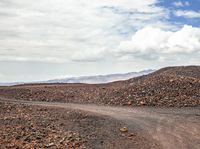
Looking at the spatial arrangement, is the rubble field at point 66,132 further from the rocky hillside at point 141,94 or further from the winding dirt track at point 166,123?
the rocky hillside at point 141,94

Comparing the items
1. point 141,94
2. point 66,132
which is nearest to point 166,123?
point 66,132

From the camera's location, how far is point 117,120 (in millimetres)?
22703

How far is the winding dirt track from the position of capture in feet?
57.5

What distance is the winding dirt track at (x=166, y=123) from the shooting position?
690 inches

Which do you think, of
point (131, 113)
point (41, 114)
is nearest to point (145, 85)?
point (131, 113)

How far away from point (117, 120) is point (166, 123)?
3028 millimetres

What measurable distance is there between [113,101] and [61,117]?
10.1m

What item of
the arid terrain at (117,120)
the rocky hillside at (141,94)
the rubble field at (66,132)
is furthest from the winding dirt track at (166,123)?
the rocky hillside at (141,94)

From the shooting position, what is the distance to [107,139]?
18.0 m

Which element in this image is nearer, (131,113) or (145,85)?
(131,113)

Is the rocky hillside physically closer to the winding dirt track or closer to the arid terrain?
the arid terrain

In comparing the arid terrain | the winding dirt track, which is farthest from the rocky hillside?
the winding dirt track

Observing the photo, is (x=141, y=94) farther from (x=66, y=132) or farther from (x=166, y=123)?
(x=66, y=132)

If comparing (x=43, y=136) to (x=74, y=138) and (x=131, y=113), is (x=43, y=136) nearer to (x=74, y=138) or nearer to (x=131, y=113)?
(x=74, y=138)
